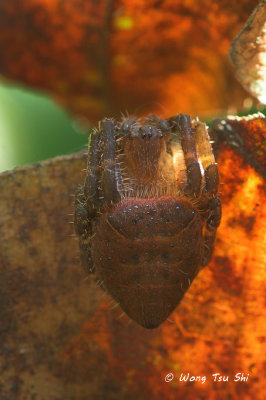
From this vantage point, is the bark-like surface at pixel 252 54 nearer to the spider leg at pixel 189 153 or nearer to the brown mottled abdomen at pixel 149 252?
the spider leg at pixel 189 153

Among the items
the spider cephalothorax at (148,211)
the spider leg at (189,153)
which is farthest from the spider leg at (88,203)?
the spider leg at (189,153)

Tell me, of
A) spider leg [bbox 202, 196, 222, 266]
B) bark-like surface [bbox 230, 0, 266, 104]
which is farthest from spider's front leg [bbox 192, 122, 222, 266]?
bark-like surface [bbox 230, 0, 266, 104]

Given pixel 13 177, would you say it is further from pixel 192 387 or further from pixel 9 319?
pixel 192 387

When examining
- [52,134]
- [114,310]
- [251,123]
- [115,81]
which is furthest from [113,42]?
[114,310]

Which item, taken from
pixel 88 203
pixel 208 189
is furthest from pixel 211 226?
pixel 88 203

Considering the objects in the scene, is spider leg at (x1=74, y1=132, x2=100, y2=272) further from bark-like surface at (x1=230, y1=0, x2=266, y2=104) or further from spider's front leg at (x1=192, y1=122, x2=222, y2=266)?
bark-like surface at (x1=230, y1=0, x2=266, y2=104)

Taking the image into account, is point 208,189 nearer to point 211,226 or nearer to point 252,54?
point 211,226

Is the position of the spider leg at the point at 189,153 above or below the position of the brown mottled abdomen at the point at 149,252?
above
